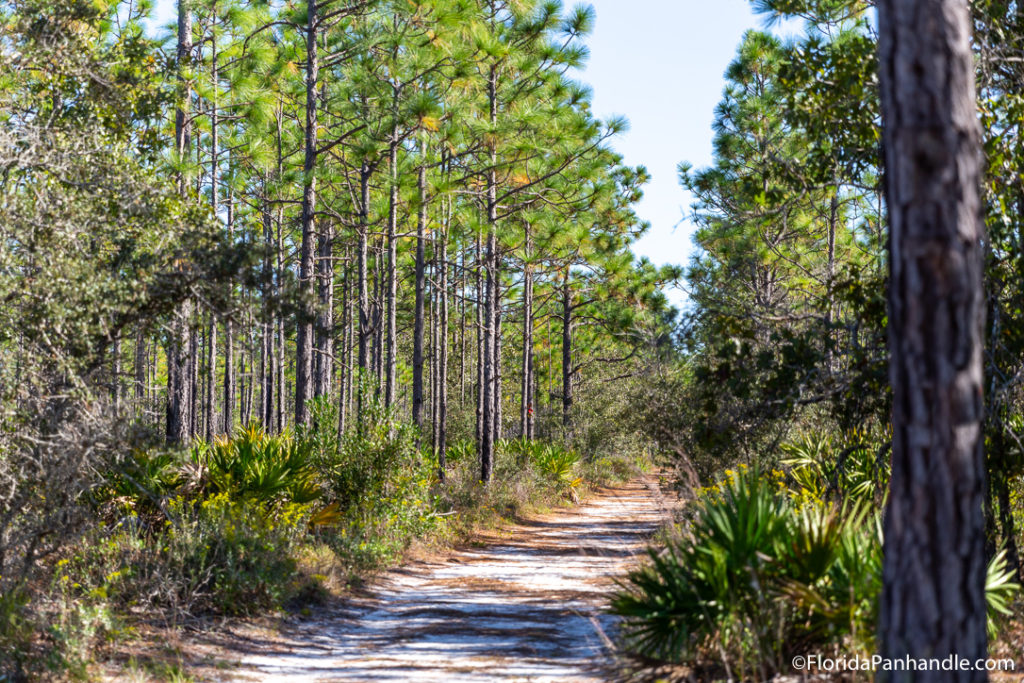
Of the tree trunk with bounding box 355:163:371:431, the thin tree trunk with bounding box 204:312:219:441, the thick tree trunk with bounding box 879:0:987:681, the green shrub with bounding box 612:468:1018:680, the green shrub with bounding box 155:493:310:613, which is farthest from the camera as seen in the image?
the thin tree trunk with bounding box 204:312:219:441

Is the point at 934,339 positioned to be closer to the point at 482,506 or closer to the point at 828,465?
the point at 828,465

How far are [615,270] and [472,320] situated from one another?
13.7 metres

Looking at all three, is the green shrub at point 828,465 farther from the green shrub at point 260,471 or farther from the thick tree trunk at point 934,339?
the green shrub at point 260,471

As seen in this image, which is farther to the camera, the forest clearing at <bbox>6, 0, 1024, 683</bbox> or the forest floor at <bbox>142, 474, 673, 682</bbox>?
the forest floor at <bbox>142, 474, 673, 682</bbox>

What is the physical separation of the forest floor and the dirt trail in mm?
10

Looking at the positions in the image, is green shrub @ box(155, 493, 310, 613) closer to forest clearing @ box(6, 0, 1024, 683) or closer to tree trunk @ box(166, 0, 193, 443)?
forest clearing @ box(6, 0, 1024, 683)

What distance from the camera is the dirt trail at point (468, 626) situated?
7.22 meters

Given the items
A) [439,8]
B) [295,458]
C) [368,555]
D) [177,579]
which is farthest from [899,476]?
[439,8]

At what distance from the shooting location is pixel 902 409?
4176 millimetres

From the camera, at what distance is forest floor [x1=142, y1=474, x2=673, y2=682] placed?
7.17m

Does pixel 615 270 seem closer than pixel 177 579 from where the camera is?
No

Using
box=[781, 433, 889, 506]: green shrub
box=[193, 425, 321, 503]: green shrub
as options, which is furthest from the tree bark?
box=[781, 433, 889, 506]: green shrub

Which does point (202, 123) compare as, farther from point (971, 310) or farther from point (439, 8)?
point (971, 310)

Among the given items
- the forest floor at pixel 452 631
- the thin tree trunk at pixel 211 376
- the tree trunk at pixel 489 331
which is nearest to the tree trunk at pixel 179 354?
the thin tree trunk at pixel 211 376
